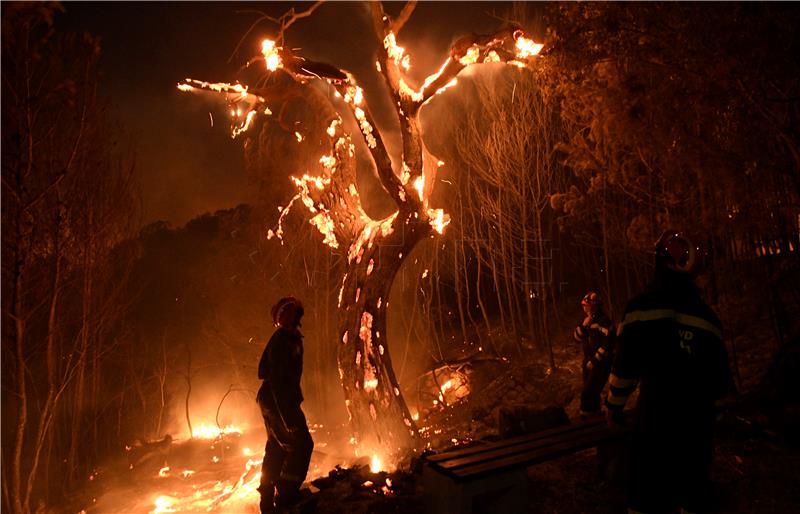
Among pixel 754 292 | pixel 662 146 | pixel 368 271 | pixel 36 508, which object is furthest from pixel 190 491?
→ pixel 754 292

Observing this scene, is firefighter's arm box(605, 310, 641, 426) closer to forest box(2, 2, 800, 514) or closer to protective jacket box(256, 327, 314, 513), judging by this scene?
forest box(2, 2, 800, 514)

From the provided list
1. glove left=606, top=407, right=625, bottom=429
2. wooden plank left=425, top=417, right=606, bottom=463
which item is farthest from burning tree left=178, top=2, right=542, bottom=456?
glove left=606, top=407, right=625, bottom=429

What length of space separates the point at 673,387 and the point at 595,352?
11.2 feet

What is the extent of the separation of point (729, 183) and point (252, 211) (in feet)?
44.4

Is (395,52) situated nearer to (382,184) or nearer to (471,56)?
(471,56)

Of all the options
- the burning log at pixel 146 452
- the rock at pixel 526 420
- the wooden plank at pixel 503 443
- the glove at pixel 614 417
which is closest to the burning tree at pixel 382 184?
the rock at pixel 526 420

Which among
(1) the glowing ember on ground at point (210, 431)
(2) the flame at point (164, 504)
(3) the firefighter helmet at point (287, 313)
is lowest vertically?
(1) the glowing ember on ground at point (210, 431)

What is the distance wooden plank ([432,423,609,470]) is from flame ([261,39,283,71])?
5742 mm

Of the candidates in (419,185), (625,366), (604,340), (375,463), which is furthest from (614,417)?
(375,463)

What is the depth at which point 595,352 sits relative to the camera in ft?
20.8

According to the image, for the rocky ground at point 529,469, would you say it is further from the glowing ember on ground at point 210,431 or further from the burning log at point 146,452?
the glowing ember on ground at point 210,431

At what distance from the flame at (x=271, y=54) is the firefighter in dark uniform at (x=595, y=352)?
5343mm

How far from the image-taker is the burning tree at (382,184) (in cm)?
677

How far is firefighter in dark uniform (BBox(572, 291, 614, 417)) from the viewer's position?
240 inches
